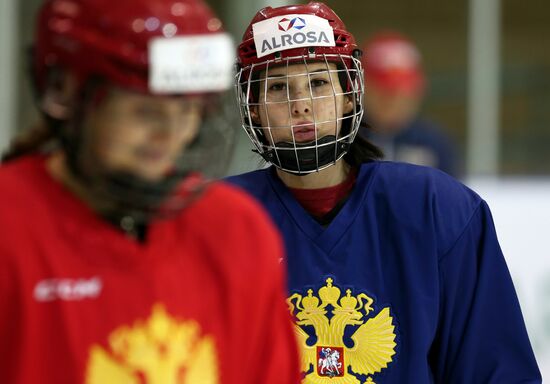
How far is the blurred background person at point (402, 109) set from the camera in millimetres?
5449

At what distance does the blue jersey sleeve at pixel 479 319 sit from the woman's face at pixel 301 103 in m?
0.34

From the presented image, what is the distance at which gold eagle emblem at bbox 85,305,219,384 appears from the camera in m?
1.42

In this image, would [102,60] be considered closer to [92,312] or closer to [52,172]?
[52,172]

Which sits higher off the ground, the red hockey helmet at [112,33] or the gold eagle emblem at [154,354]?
the red hockey helmet at [112,33]

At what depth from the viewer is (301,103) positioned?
89.1 inches

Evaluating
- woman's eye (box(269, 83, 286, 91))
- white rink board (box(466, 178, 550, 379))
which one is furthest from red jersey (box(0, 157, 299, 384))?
white rink board (box(466, 178, 550, 379))

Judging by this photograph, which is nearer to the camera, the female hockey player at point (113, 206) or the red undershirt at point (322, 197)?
the female hockey player at point (113, 206)

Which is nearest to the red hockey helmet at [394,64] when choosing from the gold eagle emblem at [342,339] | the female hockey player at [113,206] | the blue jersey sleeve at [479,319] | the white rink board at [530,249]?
the white rink board at [530,249]

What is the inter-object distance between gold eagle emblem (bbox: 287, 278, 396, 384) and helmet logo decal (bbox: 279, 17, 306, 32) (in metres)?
0.51

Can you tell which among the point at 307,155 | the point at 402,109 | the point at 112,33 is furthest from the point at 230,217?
the point at 402,109

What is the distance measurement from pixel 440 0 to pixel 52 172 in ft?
13.5

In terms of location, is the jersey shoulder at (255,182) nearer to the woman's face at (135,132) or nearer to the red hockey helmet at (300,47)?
the red hockey helmet at (300,47)

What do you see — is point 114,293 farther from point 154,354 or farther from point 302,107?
point 302,107

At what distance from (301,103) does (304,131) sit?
58mm
